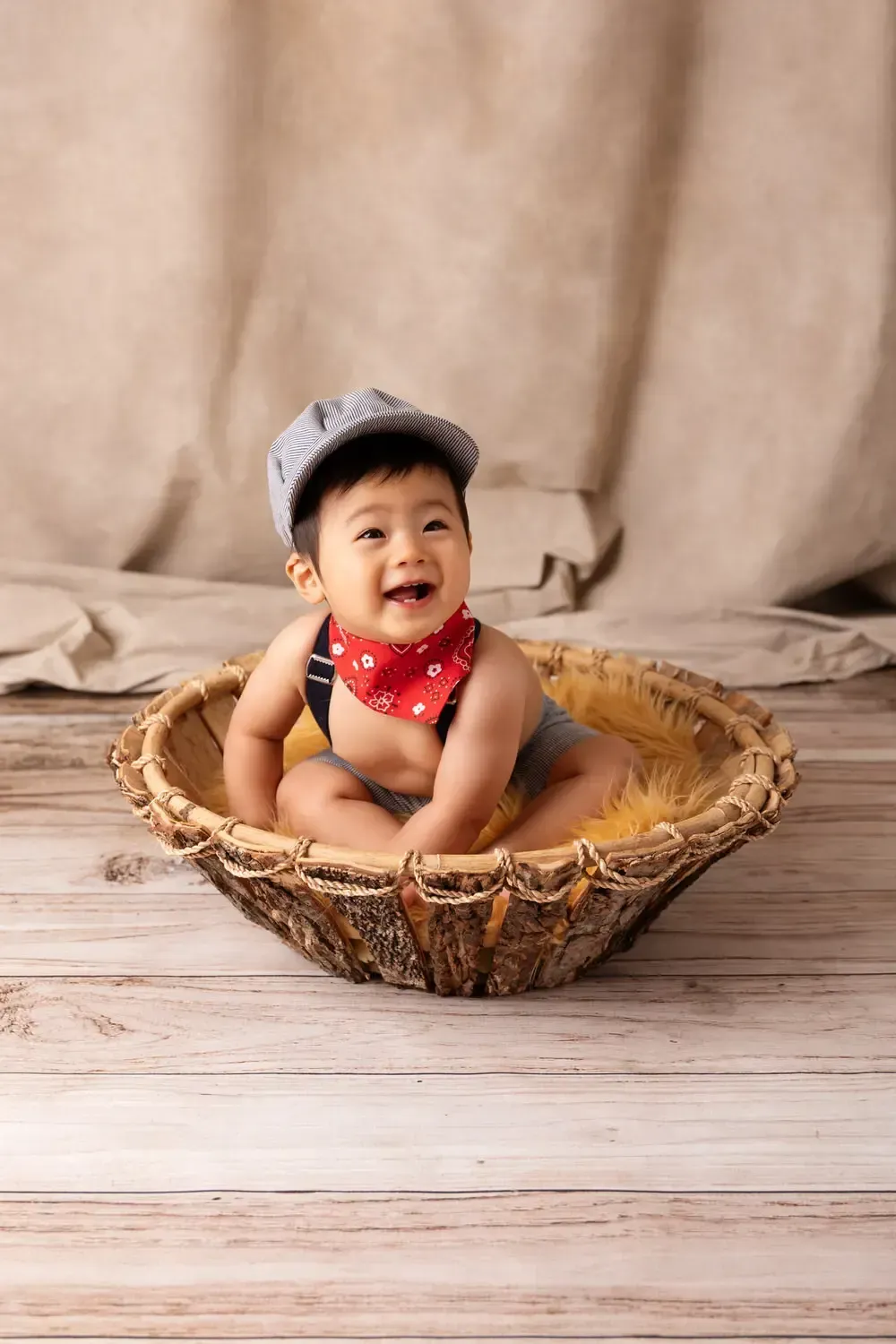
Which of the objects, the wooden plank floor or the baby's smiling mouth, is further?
the baby's smiling mouth

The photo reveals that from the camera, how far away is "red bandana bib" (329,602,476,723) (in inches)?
50.3

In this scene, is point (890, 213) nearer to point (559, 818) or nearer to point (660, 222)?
point (660, 222)

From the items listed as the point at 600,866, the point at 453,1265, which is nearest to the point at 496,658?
the point at 600,866

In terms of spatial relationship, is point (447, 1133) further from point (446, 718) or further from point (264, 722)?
point (264, 722)

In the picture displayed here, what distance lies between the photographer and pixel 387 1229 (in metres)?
0.97

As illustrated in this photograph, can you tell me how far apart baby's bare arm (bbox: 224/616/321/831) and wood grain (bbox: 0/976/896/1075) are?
203mm

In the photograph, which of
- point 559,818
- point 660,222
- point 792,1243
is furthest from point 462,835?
point 660,222

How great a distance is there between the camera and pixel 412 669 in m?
1.29

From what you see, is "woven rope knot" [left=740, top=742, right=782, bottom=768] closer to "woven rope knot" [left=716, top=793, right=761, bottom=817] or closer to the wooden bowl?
the wooden bowl

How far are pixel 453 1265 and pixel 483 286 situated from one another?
67.1 inches

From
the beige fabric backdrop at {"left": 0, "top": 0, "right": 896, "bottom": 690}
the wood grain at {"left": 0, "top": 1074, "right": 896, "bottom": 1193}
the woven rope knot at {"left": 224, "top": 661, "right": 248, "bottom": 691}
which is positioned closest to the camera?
the wood grain at {"left": 0, "top": 1074, "right": 896, "bottom": 1193}

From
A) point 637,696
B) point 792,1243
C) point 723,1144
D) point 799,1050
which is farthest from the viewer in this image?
point 637,696

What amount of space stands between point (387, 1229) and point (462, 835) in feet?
1.24

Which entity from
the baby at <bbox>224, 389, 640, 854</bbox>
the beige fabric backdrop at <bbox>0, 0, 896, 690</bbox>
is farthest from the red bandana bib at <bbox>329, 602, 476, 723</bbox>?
the beige fabric backdrop at <bbox>0, 0, 896, 690</bbox>
